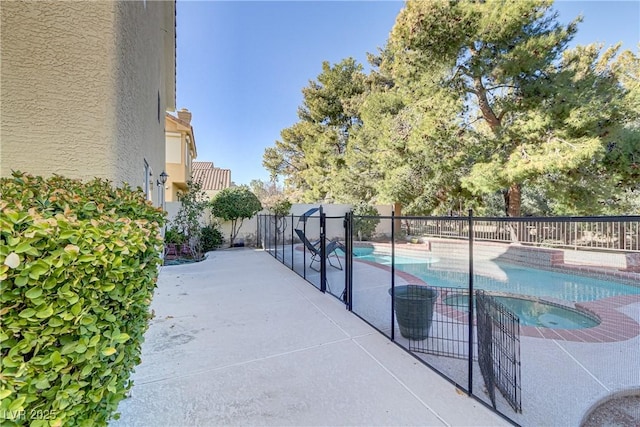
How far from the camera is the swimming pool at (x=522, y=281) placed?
6262mm

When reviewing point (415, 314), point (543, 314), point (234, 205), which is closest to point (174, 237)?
point (234, 205)

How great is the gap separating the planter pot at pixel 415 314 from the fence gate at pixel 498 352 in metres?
0.87

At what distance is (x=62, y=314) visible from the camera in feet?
4.08

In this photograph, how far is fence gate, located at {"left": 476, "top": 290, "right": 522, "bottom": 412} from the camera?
2544 millimetres

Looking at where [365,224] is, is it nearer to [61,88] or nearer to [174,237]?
[174,237]

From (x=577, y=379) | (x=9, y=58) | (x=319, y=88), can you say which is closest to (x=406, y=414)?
(x=577, y=379)

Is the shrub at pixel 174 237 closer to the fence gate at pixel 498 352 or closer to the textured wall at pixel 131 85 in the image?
the textured wall at pixel 131 85

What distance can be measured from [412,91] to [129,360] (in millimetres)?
12668

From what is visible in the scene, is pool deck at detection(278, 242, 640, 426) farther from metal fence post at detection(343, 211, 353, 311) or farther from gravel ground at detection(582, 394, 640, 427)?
metal fence post at detection(343, 211, 353, 311)

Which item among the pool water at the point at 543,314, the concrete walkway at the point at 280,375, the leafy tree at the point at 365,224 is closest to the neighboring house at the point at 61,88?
the concrete walkway at the point at 280,375

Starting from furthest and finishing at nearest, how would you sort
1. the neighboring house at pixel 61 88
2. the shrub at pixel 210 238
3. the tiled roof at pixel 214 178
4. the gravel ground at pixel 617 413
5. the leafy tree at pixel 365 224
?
the tiled roof at pixel 214 178 < the leafy tree at pixel 365 224 < the shrub at pixel 210 238 < the neighboring house at pixel 61 88 < the gravel ground at pixel 617 413

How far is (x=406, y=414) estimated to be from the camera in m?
2.34

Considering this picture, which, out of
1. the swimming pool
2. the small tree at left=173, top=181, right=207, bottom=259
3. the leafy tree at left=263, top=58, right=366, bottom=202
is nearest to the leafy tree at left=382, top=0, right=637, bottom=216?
the swimming pool

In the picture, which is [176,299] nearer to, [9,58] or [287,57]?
[9,58]
